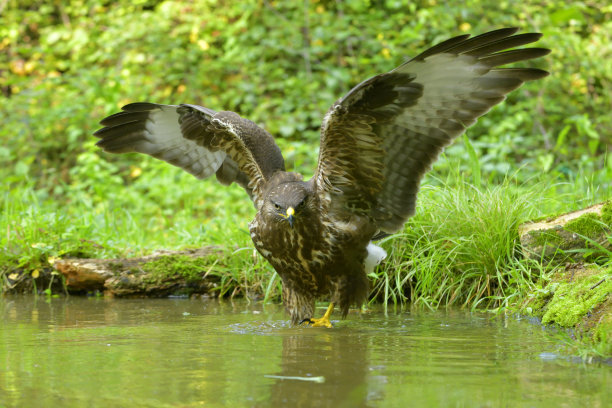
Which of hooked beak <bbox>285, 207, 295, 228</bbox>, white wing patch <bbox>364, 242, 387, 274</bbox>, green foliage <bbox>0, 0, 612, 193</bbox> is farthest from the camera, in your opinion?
green foliage <bbox>0, 0, 612, 193</bbox>

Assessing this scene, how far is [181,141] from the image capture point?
5.13 meters

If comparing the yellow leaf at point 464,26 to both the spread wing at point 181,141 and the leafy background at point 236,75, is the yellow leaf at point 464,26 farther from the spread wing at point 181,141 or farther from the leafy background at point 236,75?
the spread wing at point 181,141

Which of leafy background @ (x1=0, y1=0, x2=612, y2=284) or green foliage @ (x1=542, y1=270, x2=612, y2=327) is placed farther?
leafy background @ (x1=0, y1=0, x2=612, y2=284)

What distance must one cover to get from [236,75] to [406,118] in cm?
821

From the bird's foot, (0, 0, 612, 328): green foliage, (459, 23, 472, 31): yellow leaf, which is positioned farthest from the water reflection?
(459, 23, 472, 31): yellow leaf

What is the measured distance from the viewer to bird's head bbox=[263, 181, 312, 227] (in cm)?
390

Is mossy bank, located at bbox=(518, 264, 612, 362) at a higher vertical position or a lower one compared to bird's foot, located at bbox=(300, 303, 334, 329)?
higher

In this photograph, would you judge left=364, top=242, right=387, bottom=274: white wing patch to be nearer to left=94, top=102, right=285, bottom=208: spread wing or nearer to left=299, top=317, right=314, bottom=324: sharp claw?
left=299, top=317, right=314, bottom=324: sharp claw

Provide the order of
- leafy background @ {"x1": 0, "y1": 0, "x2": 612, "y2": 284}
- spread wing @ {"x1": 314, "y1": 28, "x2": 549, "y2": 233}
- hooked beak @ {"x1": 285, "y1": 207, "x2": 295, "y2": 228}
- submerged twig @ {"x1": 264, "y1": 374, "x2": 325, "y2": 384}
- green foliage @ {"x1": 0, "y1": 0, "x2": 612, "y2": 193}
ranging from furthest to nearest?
green foliage @ {"x1": 0, "y1": 0, "x2": 612, "y2": 193}, leafy background @ {"x1": 0, "y1": 0, "x2": 612, "y2": 284}, hooked beak @ {"x1": 285, "y1": 207, "x2": 295, "y2": 228}, spread wing @ {"x1": 314, "y1": 28, "x2": 549, "y2": 233}, submerged twig @ {"x1": 264, "y1": 374, "x2": 325, "y2": 384}

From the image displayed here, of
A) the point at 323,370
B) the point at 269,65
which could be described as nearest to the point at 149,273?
the point at 323,370

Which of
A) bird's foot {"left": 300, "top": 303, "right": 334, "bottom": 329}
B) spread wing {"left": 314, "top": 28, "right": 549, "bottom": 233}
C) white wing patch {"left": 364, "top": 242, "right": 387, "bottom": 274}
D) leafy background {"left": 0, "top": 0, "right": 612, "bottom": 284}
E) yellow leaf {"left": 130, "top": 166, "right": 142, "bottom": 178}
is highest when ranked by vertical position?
leafy background {"left": 0, "top": 0, "right": 612, "bottom": 284}

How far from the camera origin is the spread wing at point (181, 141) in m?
4.76

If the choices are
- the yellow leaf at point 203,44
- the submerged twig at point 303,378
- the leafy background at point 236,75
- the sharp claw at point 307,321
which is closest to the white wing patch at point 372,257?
the sharp claw at point 307,321

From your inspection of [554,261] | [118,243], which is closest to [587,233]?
[554,261]
